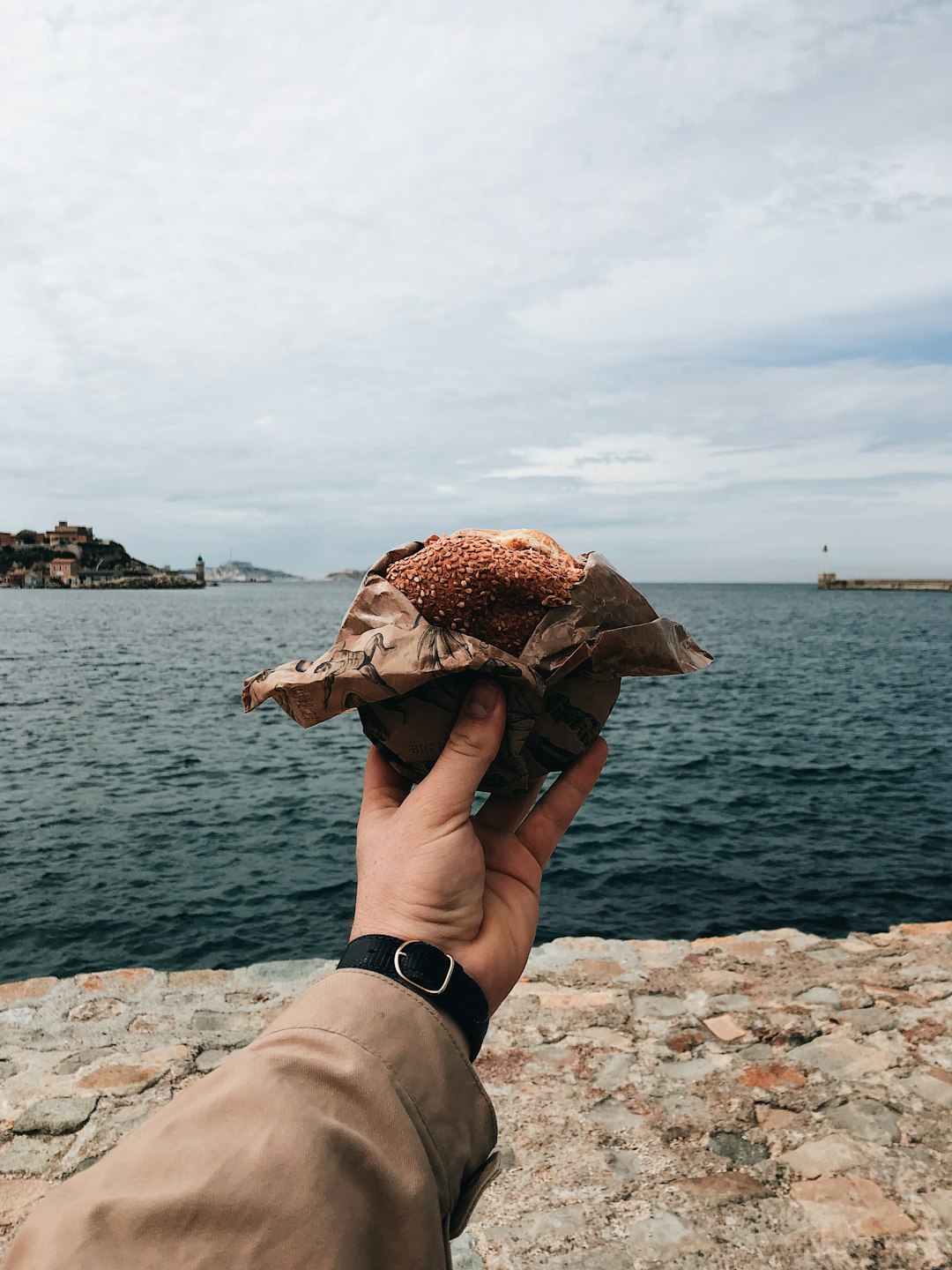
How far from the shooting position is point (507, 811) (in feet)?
7.48

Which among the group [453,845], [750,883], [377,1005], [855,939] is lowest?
[750,883]

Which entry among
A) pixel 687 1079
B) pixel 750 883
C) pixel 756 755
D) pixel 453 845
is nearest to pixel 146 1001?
pixel 687 1079

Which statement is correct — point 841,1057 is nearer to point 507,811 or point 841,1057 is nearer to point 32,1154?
point 507,811

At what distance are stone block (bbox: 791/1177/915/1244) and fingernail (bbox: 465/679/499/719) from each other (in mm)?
2861

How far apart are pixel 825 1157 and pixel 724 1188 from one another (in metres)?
0.52

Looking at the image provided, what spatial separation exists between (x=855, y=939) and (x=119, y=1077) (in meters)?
5.48

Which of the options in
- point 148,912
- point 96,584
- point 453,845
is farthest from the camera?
point 96,584

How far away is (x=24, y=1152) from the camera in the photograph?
12.6ft

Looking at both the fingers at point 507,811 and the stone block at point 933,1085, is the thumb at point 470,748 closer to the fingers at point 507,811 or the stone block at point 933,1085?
the fingers at point 507,811

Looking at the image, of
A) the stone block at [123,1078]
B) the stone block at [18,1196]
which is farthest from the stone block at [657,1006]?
the stone block at [18,1196]

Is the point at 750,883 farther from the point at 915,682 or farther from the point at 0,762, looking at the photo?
the point at 915,682

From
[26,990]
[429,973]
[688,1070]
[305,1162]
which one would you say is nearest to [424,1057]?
[429,973]

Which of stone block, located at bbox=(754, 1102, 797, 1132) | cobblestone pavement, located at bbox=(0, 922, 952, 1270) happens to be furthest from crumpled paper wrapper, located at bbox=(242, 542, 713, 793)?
stone block, located at bbox=(754, 1102, 797, 1132)

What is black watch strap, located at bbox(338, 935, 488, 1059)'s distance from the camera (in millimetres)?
1484
